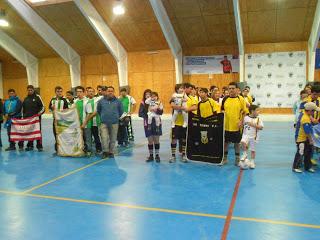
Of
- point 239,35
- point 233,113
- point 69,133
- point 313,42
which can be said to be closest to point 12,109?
point 69,133

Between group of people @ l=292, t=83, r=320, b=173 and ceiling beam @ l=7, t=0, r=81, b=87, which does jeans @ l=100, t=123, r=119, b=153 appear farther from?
ceiling beam @ l=7, t=0, r=81, b=87

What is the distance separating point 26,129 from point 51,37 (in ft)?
36.1

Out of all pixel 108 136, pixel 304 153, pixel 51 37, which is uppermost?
pixel 51 37

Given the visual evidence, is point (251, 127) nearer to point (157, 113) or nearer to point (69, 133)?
point (157, 113)

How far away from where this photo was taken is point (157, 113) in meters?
6.44

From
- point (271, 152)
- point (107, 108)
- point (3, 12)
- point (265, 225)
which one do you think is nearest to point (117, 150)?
point (107, 108)

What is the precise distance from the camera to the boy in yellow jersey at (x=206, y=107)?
20.3ft

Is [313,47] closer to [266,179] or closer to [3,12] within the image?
[266,179]

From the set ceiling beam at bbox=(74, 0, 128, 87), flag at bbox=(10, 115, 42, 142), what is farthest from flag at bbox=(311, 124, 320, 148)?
ceiling beam at bbox=(74, 0, 128, 87)

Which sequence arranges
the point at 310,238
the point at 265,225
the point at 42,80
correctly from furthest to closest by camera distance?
the point at 42,80
the point at 265,225
the point at 310,238

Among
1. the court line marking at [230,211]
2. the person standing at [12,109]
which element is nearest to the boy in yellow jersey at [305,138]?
the court line marking at [230,211]

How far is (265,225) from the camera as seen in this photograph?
3.30 meters

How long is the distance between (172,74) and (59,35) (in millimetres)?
7155

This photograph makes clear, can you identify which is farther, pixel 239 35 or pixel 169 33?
pixel 169 33
